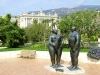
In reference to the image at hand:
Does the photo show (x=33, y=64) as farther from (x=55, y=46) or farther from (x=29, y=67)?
(x=55, y=46)

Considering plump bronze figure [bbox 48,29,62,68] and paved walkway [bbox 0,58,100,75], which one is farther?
plump bronze figure [bbox 48,29,62,68]

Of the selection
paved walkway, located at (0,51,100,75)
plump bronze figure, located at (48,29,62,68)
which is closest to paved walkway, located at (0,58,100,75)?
paved walkway, located at (0,51,100,75)

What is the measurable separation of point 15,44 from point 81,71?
64.5 feet

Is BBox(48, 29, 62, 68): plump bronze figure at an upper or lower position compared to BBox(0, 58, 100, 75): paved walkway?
upper

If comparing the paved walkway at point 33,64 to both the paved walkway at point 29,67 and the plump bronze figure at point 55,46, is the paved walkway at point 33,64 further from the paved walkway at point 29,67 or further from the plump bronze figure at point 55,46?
the plump bronze figure at point 55,46

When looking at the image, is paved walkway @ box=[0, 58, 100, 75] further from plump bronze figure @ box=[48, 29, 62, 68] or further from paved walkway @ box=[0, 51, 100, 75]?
plump bronze figure @ box=[48, 29, 62, 68]

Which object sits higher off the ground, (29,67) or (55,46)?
(55,46)

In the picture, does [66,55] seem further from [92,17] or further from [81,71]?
[92,17]

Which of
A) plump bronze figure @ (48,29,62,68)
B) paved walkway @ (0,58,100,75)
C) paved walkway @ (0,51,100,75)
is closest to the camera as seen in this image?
paved walkway @ (0,58,100,75)

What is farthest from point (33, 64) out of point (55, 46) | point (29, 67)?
point (55, 46)

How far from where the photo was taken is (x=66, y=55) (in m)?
21.9

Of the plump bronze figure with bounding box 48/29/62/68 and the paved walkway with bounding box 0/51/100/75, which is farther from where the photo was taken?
the plump bronze figure with bounding box 48/29/62/68

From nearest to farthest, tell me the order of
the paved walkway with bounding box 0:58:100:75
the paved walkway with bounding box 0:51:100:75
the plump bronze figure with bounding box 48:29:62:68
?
the paved walkway with bounding box 0:58:100:75, the paved walkway with bounding box 0:51:100:75, the plump bronze figure with bounding box 48:29:62:68

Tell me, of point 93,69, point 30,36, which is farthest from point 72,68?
point 30,36
